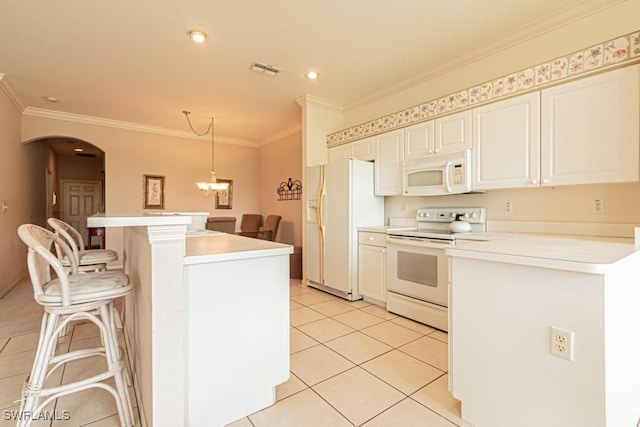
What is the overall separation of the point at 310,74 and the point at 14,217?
15.3 ft

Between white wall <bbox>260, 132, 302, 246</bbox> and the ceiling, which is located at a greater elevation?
the ceiling

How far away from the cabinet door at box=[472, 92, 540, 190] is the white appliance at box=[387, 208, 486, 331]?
1.49 ft

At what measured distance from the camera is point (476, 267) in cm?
146

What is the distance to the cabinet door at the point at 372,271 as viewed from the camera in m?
3.23

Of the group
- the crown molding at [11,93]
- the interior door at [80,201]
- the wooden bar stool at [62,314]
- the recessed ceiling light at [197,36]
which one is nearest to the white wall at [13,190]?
the crown molding at [11,93]

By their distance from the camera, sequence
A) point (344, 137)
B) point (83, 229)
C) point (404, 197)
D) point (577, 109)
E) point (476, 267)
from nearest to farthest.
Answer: point (476, 267), point (577, 109), point (404, 197), point (344, 137), point (83, 229)

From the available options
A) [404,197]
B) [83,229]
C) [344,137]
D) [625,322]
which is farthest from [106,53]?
[83,229]

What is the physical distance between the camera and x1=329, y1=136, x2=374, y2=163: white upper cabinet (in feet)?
12.1

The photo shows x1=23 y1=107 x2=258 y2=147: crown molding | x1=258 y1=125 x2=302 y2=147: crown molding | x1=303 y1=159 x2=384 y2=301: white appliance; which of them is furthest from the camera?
x1=258 y1=125 x2=302 y2=147: crown molding

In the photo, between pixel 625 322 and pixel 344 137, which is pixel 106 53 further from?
pixel 625 322

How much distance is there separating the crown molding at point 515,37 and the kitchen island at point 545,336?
2.05 meters

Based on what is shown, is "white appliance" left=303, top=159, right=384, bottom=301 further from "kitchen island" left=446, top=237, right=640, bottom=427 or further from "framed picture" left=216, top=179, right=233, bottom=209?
"framed picture" left=216, top=179, right=233, bottom=209

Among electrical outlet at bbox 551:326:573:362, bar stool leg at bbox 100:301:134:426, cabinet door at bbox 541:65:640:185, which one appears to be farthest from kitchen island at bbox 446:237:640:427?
bar stool leg at bbox 100:301:134:426

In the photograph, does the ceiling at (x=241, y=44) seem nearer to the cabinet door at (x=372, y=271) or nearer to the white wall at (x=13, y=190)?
the white wall at (x=13, y=190)
